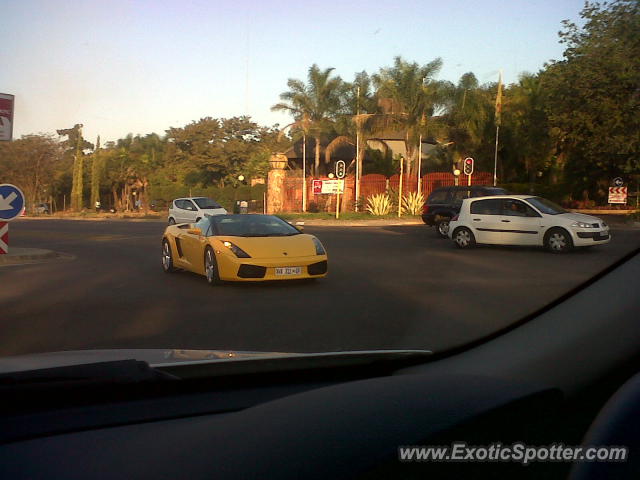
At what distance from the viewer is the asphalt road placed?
707 cm

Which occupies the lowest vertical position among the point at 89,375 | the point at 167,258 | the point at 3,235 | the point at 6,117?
the point at 167,258

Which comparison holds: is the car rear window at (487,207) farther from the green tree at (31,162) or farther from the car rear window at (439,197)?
the green tree at (31,162)

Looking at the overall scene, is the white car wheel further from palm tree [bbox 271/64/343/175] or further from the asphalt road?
palm tree [bbox 271/64/343/175]

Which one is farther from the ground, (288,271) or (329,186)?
(329,186)

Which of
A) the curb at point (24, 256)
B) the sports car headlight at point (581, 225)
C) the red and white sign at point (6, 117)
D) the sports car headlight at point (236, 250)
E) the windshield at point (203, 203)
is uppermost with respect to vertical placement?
the red and white sign at point (6, 117)

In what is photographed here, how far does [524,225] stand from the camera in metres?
17.4

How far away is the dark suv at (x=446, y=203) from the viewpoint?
22.9 m

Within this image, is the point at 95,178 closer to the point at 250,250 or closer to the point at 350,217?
the point at 350,217

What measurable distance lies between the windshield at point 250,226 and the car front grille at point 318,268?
41.4 inches

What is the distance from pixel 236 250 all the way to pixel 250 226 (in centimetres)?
119

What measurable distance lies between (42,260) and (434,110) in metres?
34.2

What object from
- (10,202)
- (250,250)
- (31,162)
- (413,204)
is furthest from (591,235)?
(31,162)

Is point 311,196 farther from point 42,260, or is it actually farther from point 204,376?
point 204,376

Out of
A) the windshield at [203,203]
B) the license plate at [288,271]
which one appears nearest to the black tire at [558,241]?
the license plate at [288,271]
